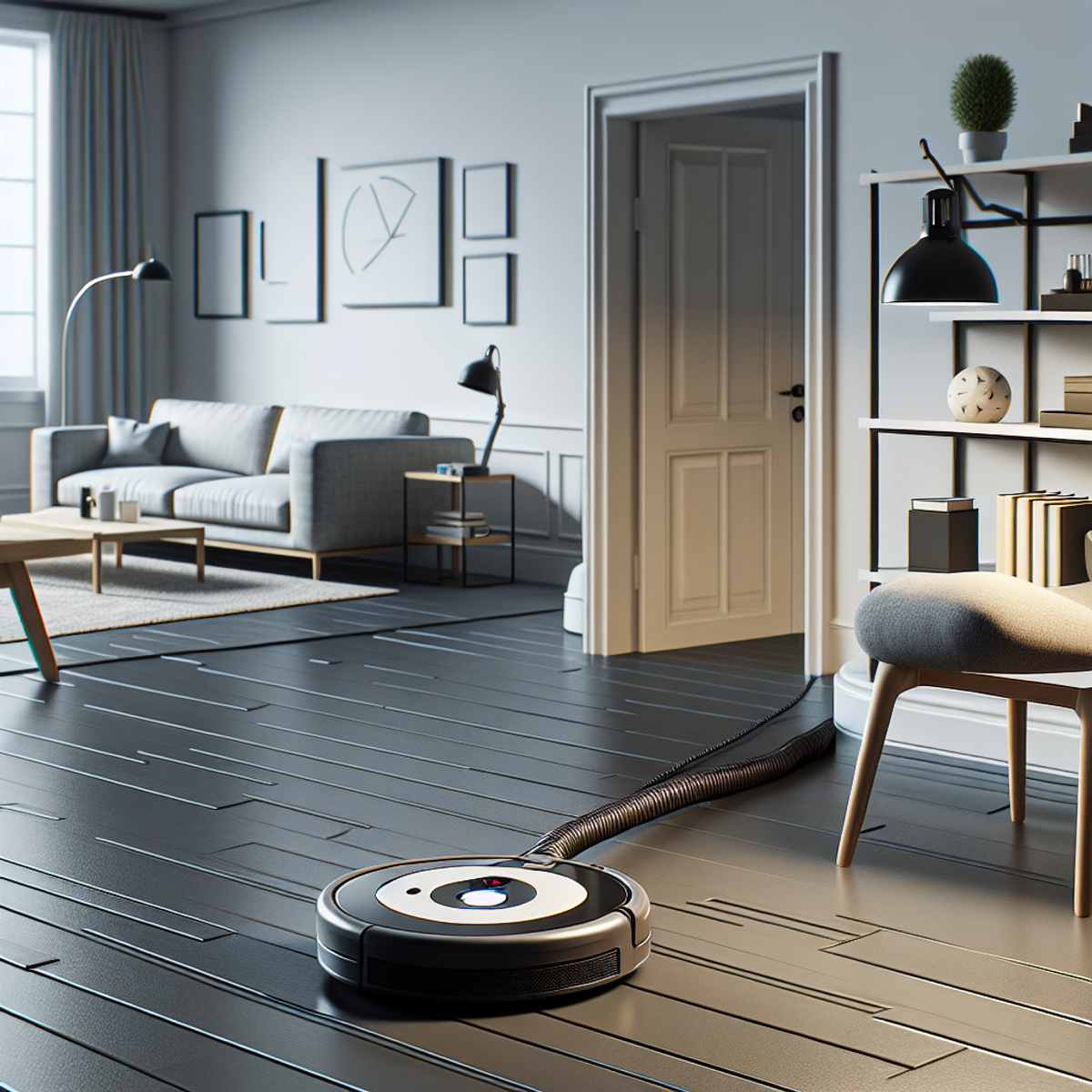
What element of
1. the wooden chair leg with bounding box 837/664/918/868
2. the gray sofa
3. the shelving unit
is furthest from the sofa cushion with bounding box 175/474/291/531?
the wooden chair leg with bounding box 837/664/918/868

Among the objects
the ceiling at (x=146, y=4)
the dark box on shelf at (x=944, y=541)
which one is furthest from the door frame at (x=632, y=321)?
the ceiling at (x=146, y=4)

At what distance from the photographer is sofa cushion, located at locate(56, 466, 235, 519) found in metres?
8.12

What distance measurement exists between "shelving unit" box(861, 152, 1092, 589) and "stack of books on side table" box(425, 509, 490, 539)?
2.89m

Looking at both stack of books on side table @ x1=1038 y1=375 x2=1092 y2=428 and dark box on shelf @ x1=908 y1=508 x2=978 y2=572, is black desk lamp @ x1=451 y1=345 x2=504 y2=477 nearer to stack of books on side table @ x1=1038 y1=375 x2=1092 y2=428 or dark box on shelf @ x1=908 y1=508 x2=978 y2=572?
dark box on shelf @ x1=908 y1=508 x2=978 y2=572

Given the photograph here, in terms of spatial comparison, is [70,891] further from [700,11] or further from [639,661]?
[700,11]

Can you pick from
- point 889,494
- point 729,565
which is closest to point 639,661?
point 729,565

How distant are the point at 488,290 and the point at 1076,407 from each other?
13.2ft

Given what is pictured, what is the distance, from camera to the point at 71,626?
19.9 ft

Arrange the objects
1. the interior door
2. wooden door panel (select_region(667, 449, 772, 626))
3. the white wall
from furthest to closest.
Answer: wooden door panel (select_region(667, 449, 772, 626)), the interior door, the white wall

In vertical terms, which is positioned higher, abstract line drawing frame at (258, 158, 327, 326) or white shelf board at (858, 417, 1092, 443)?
abstract line drawing frame at (258, 158, 327, 326)

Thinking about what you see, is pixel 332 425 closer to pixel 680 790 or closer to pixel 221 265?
pixel 221 265

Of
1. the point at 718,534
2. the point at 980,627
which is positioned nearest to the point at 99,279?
the point at 718,534

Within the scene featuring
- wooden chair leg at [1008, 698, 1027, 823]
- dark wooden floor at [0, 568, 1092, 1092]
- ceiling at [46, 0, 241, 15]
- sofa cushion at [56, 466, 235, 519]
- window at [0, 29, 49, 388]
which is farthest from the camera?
window at [0, 29, 49, 388]

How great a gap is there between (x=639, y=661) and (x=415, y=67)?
12.6 feet
